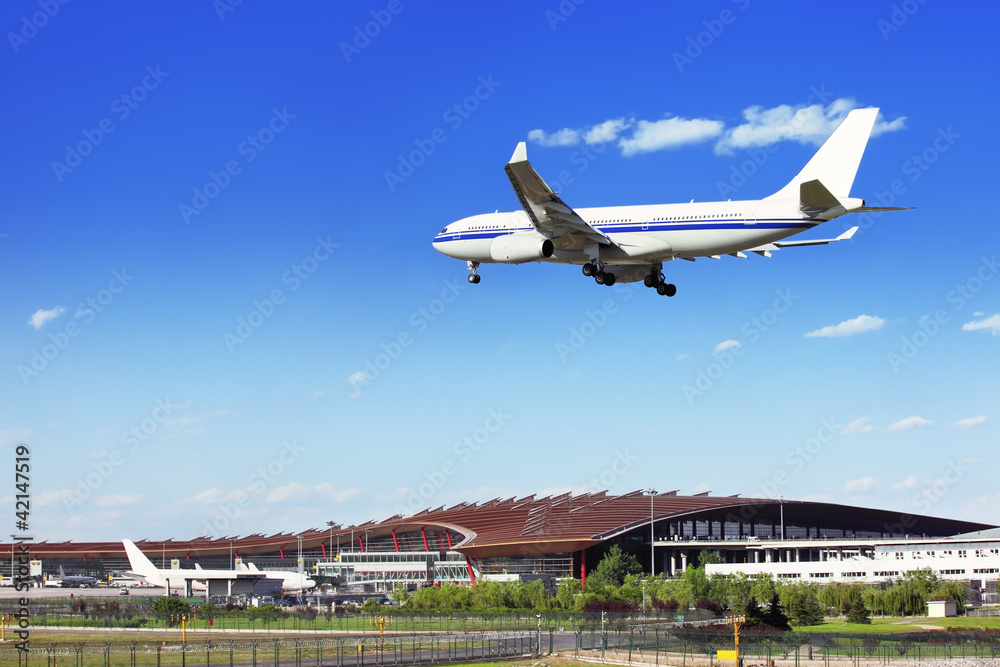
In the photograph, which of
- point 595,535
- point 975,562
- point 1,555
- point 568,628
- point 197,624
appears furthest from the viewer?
point 1,555

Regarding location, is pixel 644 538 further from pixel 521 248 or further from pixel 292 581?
pixel 521 248

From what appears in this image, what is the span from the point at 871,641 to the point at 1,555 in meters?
180

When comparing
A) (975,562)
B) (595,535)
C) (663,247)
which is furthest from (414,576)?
(663,247)

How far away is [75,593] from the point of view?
133000 mm

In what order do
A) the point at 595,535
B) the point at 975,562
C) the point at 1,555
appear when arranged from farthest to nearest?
the point at 1,555, the point at 595,535, the point at 975,562

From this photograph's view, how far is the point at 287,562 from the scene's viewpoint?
649ft

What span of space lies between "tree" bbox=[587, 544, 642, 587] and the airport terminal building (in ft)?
19.6

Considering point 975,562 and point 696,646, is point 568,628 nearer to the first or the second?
point 696,646

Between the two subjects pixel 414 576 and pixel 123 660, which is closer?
pixel 123 660

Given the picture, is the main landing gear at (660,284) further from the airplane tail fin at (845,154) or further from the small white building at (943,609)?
the small white building at (943,609)

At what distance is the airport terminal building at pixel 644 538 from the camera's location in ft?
429

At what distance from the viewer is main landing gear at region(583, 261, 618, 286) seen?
4816 cm

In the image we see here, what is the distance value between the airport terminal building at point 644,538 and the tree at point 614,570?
596 cm

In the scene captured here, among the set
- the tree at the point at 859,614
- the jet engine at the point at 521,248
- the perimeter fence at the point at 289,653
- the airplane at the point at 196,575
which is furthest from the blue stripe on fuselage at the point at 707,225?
the airplane at the point at 196,575
